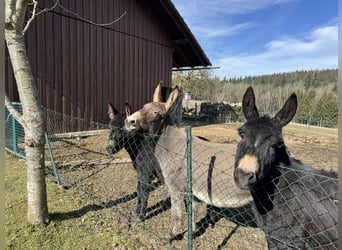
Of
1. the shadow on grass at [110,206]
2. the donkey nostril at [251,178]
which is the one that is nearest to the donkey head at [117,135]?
the shadow on grass at [110,206]

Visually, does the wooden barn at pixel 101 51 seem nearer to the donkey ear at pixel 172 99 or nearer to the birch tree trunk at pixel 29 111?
the birch tree trunk at pixel 29 111

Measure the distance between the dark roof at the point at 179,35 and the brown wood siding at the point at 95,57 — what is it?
0.37 m

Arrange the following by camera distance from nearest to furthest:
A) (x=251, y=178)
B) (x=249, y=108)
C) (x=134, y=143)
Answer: (x=251, y=178) → (x=249, y=108) → (x=134, y=143)

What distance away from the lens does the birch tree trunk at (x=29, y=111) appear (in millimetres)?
2818

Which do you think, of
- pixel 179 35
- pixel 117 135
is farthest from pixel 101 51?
pixel 117 135

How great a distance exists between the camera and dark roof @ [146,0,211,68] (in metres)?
11.4

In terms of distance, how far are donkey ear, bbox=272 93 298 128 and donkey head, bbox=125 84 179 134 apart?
6.32ft

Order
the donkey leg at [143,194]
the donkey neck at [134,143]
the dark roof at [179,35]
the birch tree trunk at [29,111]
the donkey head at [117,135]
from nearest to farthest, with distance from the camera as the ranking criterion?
1. the birch tree trunk at [29,111]
2. the donkey leg at [143,194]
3. the donkey neck at [134,143]
4. the donkey head at [117,135]
5. the dark roof at [179,35]

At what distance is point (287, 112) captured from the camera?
2.03m

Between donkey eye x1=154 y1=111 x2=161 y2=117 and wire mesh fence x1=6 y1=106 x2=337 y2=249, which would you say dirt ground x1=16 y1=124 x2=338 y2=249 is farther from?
donkey eye x1=154 y1=111 x2=161 y2=117

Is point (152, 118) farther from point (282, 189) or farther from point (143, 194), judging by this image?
point (282, 189)

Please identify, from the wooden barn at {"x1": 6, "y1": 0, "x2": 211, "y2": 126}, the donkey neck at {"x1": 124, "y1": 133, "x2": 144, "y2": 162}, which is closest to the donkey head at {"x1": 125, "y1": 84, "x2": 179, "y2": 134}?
the donkey neck at {"x1": 124, "y1": 133, "x2": 144, "y2": 162}

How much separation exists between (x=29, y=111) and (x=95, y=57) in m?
7.37

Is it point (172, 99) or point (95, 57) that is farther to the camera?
point (95, 57)
